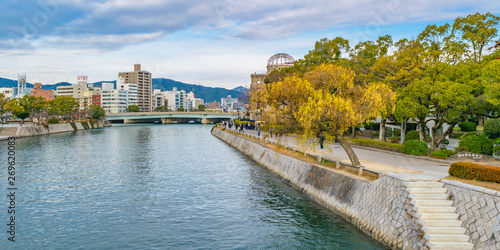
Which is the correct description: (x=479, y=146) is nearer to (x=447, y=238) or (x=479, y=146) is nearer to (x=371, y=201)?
(x=371, y=201)

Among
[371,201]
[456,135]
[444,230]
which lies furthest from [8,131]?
[444,230]

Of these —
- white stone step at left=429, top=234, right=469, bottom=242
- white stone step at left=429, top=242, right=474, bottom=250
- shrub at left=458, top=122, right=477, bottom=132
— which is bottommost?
white stone step at left=429, top=242, right=474, bottom=250

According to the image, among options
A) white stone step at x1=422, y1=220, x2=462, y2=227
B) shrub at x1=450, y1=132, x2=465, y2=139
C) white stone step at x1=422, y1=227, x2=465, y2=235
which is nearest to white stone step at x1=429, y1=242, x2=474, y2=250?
white stone step at x1=422, y1=227, x2=465, y2=235

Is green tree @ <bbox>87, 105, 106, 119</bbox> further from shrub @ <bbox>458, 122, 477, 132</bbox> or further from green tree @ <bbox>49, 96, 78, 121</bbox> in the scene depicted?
shrub @ <bbox>458, 122, 477, 132</bbox>

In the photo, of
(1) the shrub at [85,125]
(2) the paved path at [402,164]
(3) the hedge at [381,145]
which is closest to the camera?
(2) the paved path at [402,164]

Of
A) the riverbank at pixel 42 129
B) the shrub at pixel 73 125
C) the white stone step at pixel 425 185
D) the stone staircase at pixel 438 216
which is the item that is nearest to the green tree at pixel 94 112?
the riverbank at pixel 42 129

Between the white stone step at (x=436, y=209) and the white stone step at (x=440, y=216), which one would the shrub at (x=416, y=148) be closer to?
the white stone step at (x=436, y=209)

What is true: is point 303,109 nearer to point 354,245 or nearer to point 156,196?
point 354,245

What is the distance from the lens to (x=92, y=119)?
133 m

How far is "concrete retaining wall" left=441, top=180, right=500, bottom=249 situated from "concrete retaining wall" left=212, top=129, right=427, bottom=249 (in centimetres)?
197

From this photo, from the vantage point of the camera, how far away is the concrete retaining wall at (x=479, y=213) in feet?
46.2

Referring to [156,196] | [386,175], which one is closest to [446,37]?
[386,175]

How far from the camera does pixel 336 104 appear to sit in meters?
24.9

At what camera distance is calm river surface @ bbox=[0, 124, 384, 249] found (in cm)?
1847
